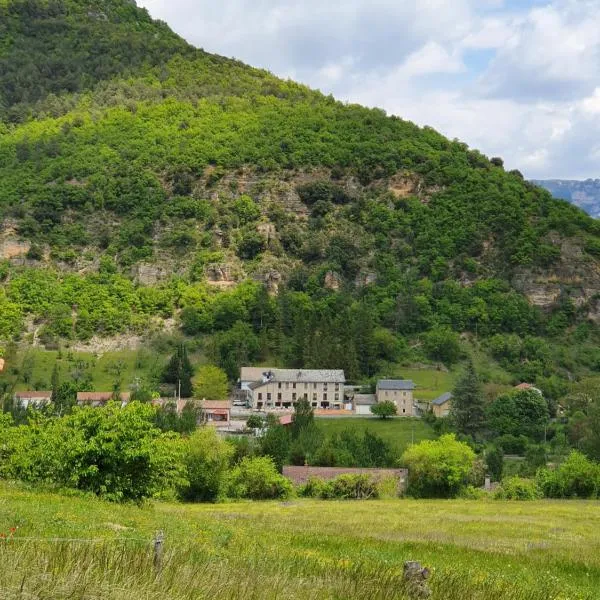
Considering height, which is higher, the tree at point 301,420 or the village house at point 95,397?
the village house at point 95,397

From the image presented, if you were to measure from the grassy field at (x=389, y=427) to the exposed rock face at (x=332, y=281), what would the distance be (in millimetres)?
44757

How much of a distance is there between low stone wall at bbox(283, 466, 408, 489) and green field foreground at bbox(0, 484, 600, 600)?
3432 centimetres

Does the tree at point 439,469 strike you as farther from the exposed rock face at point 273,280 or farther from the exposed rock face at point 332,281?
the exposed rock face at point 332,281

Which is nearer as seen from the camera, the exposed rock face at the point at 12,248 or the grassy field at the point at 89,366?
the grassy field at the point at 89,366

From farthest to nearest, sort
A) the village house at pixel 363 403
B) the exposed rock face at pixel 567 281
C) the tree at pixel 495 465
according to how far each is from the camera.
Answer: the exposed rock face at pixel 567 281 < the village house at pixel 363 403 < the tree at pixel 495 465

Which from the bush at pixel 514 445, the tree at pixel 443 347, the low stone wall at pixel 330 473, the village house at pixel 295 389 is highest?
the tree at pixel 443 347

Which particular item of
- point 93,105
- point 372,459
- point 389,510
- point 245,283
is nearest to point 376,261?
point 245,283

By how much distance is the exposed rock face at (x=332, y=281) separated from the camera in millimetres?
132625

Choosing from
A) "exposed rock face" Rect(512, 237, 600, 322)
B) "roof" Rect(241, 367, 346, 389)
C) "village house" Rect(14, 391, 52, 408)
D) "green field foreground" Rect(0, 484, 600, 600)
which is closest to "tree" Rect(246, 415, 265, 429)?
"roof" Rect(241, 367, 346, 389)

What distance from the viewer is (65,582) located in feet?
24.8

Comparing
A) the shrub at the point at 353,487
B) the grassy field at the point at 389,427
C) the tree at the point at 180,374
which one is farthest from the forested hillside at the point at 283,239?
the shrub at the point at 353,487

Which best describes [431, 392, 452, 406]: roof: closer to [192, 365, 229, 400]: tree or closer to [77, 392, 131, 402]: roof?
[192, 365, 229, 400]: tree

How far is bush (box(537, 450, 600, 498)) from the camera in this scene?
5700cm

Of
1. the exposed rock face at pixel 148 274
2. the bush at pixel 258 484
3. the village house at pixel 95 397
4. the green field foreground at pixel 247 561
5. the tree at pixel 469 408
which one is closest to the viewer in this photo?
the green field foreground at pixel 247 561
